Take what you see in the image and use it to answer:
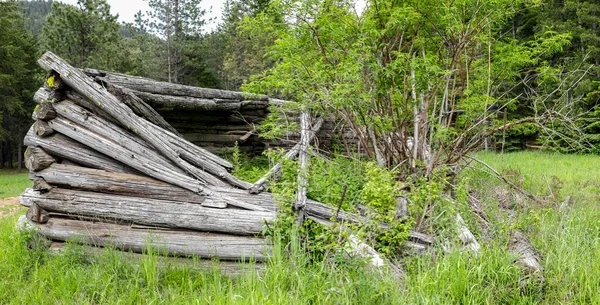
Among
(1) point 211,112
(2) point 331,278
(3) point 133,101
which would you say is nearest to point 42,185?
(3) point 133,101

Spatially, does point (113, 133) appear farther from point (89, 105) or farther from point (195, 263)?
point (195, 263)

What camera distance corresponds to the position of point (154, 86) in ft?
19.6

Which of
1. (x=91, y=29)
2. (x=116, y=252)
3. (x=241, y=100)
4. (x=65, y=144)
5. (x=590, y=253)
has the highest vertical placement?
(x=91, y=29)

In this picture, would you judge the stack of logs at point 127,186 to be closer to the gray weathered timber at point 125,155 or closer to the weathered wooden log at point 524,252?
the gray weathered timber at point 125,155

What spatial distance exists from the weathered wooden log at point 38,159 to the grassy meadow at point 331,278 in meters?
0.88

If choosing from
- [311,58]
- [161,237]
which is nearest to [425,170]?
[311,58]

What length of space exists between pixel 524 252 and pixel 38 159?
5.73 m

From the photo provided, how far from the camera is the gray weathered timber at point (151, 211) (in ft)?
13.8

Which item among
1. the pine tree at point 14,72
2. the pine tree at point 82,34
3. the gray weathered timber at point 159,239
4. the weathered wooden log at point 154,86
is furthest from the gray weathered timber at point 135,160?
the pine tree at point 14,72

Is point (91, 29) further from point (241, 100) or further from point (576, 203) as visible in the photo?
point (576, 203)

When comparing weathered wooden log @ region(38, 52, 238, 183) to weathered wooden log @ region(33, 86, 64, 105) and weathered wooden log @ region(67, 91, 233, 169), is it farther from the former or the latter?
weathered wooden log @ region(33, 86, 64, 105)

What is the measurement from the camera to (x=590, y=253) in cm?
383

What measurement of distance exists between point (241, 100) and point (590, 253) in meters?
5.66

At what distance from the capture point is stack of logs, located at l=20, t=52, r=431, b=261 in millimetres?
4273
